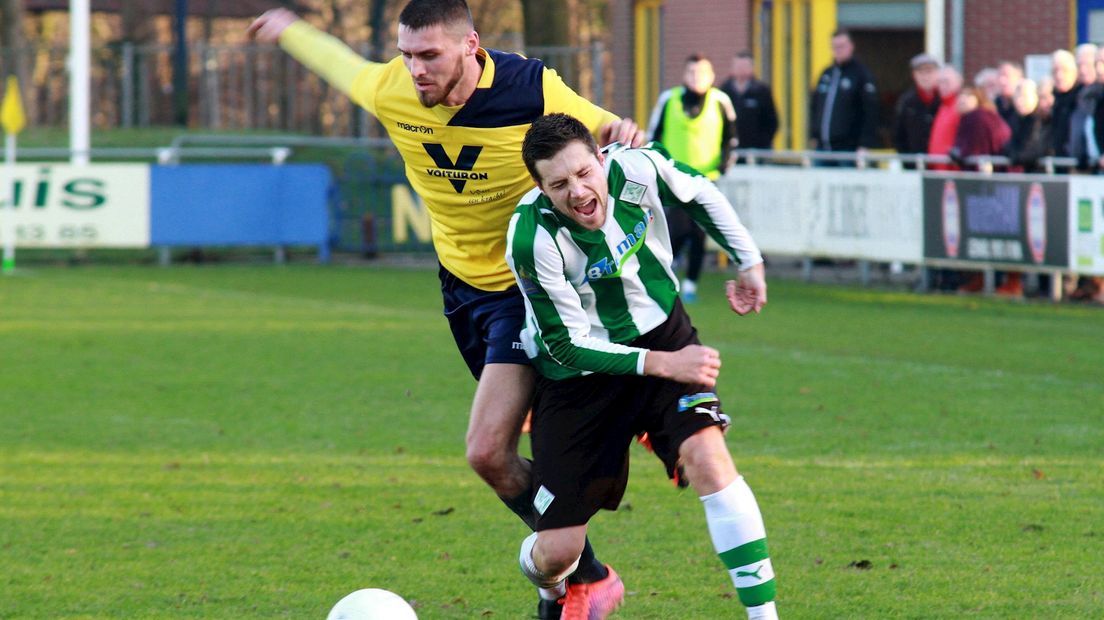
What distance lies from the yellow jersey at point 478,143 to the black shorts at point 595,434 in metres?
0.77

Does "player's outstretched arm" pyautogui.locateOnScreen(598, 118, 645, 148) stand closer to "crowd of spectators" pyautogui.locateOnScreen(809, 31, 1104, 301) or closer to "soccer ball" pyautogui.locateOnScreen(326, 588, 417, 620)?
"soccer ball" pyautogui.locateOnScreen(326, 588, 417, 620)

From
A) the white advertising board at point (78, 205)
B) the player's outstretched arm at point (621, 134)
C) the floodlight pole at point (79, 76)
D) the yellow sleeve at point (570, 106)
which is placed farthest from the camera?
the floodlight pole at point (79, 76)

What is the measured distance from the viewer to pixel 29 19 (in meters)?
48.8

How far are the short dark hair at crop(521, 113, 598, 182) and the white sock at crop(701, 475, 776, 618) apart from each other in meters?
1.09

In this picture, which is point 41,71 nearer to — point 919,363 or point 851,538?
point 919,363

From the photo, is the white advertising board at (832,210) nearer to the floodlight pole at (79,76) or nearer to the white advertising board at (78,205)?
the white advertising board at (78,205)

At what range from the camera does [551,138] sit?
195 inches

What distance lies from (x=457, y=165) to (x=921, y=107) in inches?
462

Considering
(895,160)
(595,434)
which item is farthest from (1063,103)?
(595,434)

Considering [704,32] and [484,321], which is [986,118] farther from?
[484,321]

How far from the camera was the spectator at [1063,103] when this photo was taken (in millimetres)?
14625

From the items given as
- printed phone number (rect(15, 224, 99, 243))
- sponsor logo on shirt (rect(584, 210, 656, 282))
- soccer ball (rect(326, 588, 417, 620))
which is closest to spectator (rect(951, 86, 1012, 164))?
printed phone number (rect(15, 224, 99, 243))

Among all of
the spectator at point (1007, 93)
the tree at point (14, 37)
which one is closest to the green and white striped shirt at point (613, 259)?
the spectator at point (1007, 93)

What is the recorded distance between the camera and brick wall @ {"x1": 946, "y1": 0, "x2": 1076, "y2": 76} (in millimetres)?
19953
